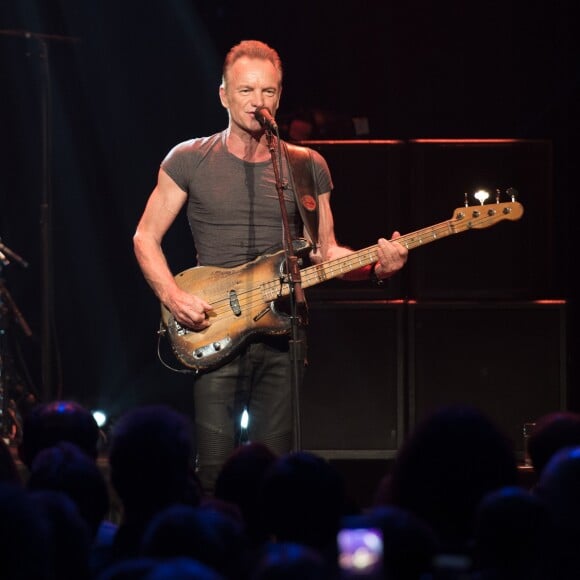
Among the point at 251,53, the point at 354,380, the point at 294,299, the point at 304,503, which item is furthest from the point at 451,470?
the point at 354,380

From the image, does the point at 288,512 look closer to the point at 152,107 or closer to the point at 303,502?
the point at 303,502

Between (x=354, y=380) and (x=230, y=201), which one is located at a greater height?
(x=230, y=201)

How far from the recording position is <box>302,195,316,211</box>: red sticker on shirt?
4996 mm

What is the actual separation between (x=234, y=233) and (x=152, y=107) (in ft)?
12.2

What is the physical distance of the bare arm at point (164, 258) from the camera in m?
5.02

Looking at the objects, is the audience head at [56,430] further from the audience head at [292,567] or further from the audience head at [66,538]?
the audience head at [292,567]

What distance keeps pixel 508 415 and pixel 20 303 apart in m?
3.84

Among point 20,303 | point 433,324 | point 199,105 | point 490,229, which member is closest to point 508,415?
point 433,324

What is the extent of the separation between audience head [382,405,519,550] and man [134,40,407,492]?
6.92ft

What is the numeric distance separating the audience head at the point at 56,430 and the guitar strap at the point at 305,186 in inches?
67.9

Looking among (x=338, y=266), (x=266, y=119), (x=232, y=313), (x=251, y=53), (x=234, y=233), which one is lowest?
(x=232, y=313)

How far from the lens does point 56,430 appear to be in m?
3.48

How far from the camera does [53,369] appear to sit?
342 inches

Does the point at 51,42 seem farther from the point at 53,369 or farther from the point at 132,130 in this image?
the point at 53,369
